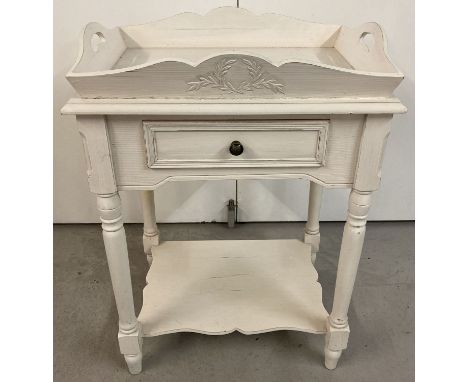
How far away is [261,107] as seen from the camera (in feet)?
2.48

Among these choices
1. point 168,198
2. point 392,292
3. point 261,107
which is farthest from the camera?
point 168,198

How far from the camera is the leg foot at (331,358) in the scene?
42.8 inches

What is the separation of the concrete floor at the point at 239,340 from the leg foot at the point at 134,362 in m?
0.02

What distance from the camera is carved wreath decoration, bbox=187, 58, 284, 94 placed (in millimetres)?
727

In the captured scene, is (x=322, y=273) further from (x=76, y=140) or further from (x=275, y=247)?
(x=76, y=140)

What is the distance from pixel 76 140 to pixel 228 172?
2.82 feet

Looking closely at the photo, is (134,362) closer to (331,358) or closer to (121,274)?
(121,274)

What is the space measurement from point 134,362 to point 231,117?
2.26 ft

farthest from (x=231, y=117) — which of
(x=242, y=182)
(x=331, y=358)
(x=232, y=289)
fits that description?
(x=242, y=182)

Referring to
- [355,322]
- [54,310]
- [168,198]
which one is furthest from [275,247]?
[54,310]

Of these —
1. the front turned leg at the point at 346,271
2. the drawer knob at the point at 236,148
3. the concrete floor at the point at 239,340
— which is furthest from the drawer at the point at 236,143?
the concrete floor at the point at 239,340

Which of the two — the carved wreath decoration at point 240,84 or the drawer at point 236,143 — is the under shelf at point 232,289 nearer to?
the drawer at point 236,143

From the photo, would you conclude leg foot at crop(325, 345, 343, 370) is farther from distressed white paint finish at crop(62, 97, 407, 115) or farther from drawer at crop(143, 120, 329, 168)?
distressed white paint finish at crop(62, 97, 407, 115)

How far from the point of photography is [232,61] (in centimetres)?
72
